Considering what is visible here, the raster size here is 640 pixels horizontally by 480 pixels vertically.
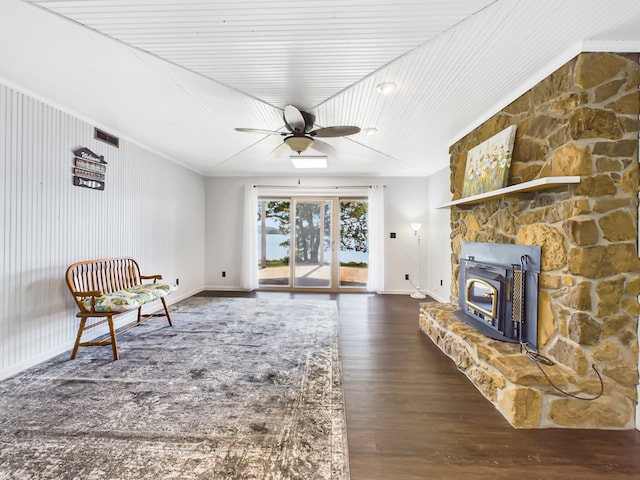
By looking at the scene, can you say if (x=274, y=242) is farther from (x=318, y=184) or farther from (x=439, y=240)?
(x=439, y=240)

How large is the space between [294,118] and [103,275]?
2.78 metres

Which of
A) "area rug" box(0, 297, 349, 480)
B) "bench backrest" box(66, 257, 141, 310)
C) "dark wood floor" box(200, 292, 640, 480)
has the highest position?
"bench backrest" box(66, 257, 141, 310)

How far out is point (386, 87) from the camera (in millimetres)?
2178

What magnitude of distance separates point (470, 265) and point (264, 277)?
4223 millimetres

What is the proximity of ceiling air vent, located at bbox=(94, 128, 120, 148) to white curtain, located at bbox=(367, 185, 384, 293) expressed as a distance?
419 cm

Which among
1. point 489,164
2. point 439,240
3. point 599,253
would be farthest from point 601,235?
point 439,240

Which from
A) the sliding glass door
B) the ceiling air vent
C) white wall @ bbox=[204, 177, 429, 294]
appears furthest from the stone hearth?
the ceiling air vent

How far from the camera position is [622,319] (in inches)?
67.2

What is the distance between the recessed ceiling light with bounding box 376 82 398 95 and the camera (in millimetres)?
2146

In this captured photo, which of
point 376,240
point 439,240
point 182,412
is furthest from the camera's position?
point 376,240

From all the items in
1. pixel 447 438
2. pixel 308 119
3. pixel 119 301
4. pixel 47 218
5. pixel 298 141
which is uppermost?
pixel 308 119

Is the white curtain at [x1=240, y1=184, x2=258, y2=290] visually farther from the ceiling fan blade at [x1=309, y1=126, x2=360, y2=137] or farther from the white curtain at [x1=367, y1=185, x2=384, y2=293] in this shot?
the ceiling fan blade at [x1=309, y1=126, x2=360, y2=137]

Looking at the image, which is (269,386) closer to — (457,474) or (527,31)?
(457,474)

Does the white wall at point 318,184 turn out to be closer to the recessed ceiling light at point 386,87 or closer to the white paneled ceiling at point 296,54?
the white paneled ceiling at point 296,54
